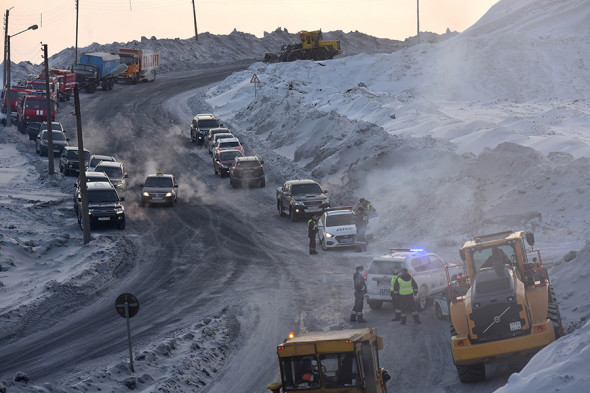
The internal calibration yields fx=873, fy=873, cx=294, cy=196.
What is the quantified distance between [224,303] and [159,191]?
17942 millimetres

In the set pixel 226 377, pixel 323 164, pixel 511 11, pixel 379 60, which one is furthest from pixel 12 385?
pixel 511 11

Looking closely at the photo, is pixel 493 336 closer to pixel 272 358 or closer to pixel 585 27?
pixel 272 358

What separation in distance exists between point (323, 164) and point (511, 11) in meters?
62.0

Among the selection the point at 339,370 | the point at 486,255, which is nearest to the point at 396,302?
the point at 486,255

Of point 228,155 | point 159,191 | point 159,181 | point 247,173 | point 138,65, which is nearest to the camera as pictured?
point 159,191

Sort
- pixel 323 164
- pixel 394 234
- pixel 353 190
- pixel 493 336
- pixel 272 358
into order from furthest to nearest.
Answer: pixel 323 164, pixel 353 190, pixel 394 234, pixel 272 358, pixel 493 336

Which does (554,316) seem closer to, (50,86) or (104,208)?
(104,208)

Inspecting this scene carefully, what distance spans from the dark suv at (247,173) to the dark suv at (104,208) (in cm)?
1002

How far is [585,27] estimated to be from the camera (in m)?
83.1

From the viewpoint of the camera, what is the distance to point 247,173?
47562 millimetres

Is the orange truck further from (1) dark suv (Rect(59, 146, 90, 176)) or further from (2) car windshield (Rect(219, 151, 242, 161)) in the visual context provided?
(2) car windshield (Rect(219, 151, 242, 161))

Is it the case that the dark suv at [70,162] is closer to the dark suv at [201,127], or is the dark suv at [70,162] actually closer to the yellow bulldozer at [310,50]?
the dark suv at [201,127]

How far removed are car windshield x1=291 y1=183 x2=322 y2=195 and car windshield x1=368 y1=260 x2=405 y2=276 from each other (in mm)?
15167

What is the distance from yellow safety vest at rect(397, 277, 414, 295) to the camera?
2266cm
